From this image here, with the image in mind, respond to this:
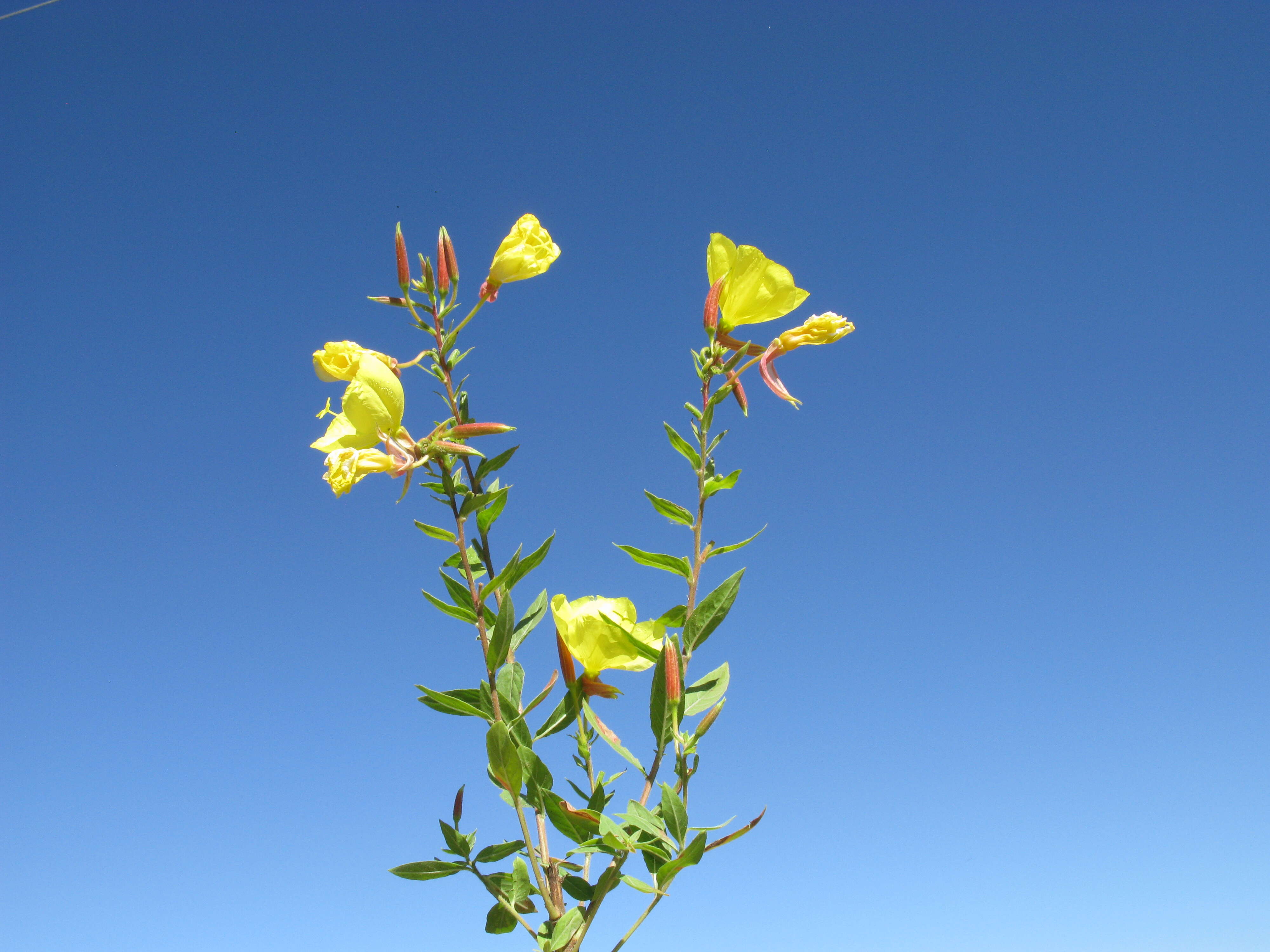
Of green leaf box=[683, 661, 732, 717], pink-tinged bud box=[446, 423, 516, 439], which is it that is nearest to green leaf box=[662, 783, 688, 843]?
green leaf box=[683, 661, 732, 717]

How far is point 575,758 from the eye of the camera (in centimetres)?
152

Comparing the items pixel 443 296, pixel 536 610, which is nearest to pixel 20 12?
pixel 443 296

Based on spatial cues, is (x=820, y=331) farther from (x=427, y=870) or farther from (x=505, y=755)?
(x=427, y=870)

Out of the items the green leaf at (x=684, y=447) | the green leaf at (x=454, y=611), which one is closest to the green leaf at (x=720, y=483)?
the green leaf at (x=684, y=447)

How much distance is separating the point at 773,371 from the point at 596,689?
0.68m

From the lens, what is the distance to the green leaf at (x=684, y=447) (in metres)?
1.49

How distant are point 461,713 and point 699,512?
561mm

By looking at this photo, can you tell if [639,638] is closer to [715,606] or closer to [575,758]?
[715,606]

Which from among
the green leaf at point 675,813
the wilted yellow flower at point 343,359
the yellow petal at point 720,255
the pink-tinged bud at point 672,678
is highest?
the yellow petal at point 720,255

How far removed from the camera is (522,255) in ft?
5.00

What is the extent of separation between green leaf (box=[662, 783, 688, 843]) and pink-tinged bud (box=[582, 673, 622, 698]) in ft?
0.78

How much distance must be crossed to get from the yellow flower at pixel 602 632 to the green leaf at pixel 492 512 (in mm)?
190

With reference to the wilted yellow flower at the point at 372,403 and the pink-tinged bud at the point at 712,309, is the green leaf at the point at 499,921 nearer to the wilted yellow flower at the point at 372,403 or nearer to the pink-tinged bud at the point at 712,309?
the wilted yellow flower at the point at 372,403

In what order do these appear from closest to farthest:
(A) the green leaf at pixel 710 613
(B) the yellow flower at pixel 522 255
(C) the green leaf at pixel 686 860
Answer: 1. (C) the green leaf at pixel 686 860
2. (A) the green leaf at pixel 710 613
3. (B) the yellow flower at pixel 522 255
